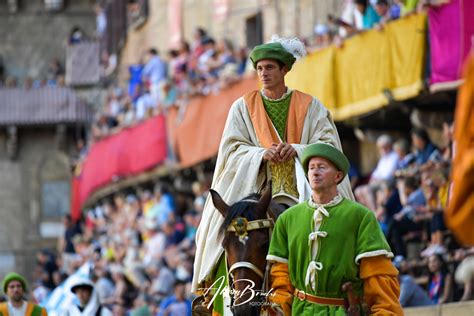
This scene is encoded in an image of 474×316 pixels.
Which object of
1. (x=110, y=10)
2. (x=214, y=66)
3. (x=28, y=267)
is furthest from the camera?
(x=28, y=267)

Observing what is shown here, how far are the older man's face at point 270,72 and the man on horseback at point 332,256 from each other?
79.7 inches

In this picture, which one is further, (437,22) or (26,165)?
(26,165)

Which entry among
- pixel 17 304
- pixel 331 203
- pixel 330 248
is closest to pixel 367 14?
pixel 17 304

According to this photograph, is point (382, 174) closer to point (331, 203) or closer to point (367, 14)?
point (367, 14)

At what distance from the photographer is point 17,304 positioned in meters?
13.9

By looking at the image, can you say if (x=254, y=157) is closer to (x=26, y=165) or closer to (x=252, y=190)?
(x=252, y=190)

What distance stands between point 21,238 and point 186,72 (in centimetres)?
2883

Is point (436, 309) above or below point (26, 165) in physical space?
below

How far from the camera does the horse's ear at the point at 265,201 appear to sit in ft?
32.8

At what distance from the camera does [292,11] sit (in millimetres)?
29312

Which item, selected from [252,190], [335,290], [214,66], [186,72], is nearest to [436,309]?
[252,190]

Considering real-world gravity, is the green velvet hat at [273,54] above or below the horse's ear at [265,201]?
above

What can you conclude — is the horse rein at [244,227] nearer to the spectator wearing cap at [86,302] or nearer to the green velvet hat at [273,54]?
the green velvet hat at [273,54]

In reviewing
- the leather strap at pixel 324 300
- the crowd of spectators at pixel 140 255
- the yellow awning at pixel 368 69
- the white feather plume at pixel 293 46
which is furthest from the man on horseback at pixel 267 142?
the yellow awning at pixel 368 69
